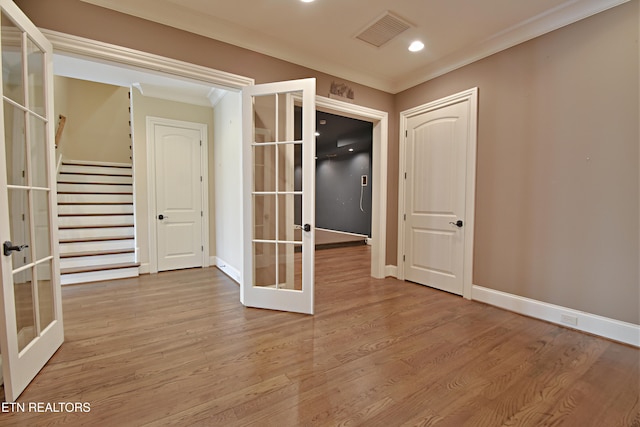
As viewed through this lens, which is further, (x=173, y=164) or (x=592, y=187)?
(x=173, y=164)

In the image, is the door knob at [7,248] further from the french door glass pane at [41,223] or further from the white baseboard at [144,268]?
the white baseboard at [144,268]

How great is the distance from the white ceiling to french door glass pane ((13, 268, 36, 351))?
219 cm

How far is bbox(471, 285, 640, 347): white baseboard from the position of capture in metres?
2.22

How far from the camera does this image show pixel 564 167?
8.23 ft

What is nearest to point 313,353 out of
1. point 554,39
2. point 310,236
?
point 310,236

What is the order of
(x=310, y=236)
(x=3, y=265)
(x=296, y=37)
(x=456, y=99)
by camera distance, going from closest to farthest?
(x=3, y=265)
(x=310, y=236)
(x=296, y=37)
(x=456, y=99)

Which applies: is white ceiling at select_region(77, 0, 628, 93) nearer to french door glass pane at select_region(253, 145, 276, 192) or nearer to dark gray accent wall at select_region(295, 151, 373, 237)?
french door glass pane at select_region(253, 145, 276, 192)

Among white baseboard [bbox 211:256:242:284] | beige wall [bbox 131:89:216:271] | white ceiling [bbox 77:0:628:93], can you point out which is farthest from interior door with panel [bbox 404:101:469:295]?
beige wall [bbox 131:89:216:271]

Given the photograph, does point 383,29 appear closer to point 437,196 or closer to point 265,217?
point 437,196

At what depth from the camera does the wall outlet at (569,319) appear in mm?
2465

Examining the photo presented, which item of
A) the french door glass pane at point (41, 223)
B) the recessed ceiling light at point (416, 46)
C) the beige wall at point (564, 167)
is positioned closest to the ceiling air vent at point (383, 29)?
the recessed ceiling light at point (416, 46)

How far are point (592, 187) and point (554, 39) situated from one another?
1.44m

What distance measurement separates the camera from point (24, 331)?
175cm

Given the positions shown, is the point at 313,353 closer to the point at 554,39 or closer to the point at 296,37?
the point at 296,37
